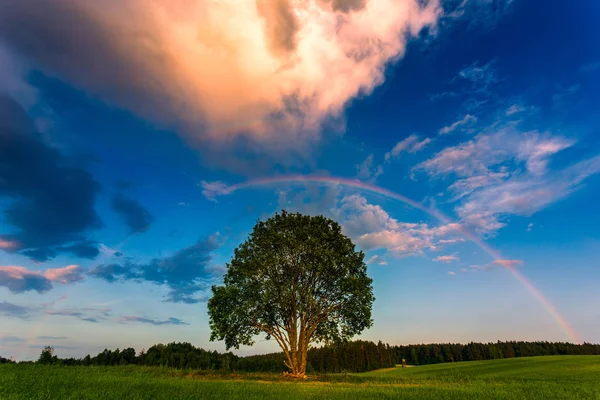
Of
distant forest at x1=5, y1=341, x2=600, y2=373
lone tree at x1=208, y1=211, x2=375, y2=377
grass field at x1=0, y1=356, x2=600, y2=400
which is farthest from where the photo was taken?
distant forest at x1=5, y1=341, x2=600, y2=373

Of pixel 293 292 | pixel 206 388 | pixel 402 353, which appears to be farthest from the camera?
pixel 402 353

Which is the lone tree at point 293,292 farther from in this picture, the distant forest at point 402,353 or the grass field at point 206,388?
the distant forest at point 402,353

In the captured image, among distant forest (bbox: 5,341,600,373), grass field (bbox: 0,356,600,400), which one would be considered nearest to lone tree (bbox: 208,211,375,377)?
grass field (bbox: 0,356,600,400)

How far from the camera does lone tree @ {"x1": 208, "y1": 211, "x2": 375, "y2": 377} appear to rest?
1230 inches

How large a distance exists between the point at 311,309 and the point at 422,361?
421ft

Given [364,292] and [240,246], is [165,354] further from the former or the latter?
[364,292]

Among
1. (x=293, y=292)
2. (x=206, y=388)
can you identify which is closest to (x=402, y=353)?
(x=293, y=292)

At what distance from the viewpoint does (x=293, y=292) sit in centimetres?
3212

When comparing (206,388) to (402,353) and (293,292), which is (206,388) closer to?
(293,292)

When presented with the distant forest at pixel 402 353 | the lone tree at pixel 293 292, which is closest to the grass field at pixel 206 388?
the lone tree at pixel 293 292

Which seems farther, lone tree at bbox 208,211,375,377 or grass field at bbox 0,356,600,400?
lone tree at bbox 208,211,375,377

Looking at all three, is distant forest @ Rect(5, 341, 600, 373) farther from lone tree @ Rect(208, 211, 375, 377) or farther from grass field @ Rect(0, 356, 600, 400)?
grass field @ Rect(0, 356, 600, 400)

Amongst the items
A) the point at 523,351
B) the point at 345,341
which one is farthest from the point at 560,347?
the point at 345,341

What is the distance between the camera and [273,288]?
31281 mm
